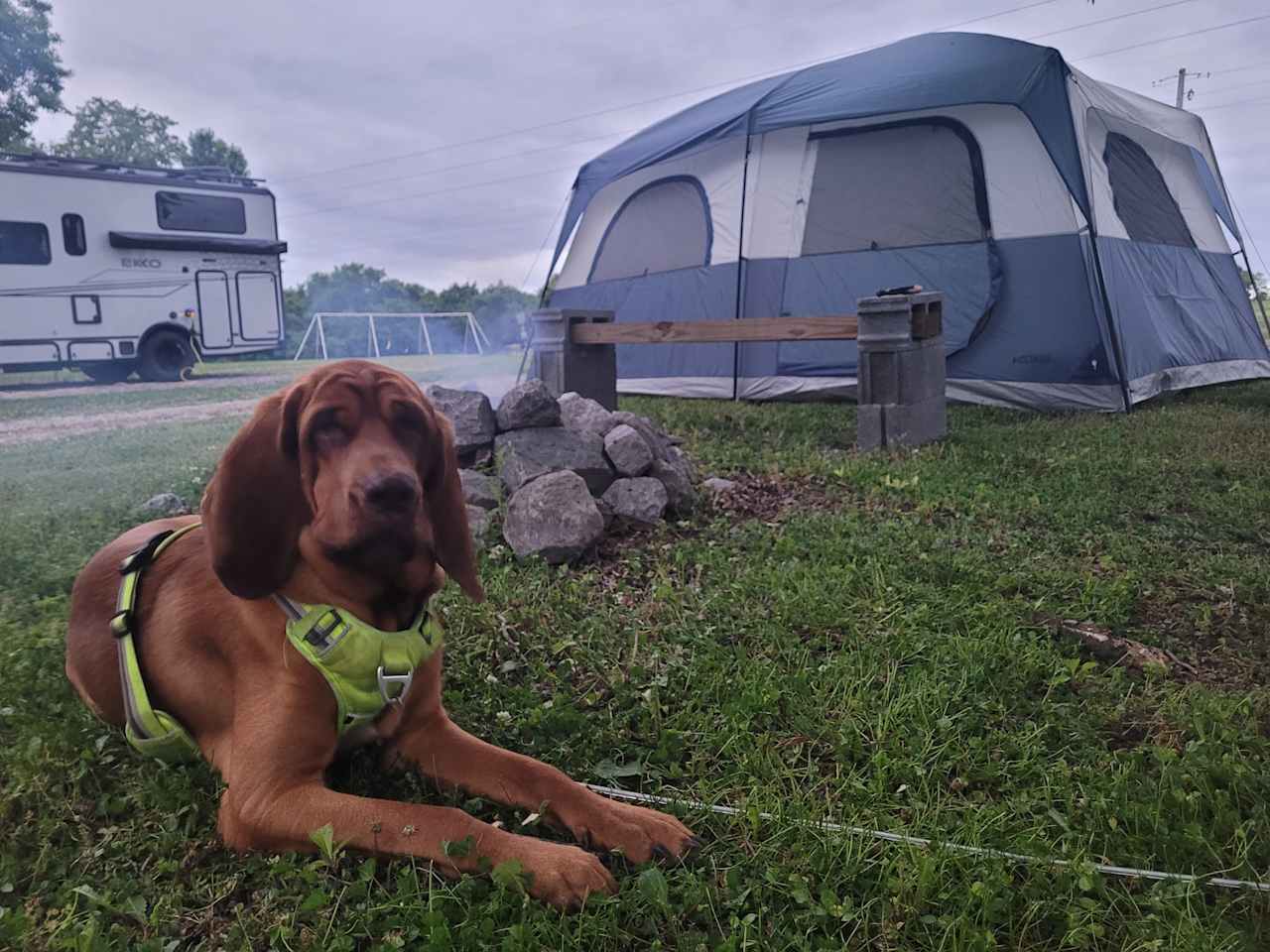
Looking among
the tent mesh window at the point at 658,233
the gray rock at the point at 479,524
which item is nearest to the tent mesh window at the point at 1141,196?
the tent mesh window at the point at 658,233

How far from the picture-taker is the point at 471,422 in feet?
15.2

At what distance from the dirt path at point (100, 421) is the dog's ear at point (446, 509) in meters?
5.92

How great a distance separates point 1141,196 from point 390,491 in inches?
378

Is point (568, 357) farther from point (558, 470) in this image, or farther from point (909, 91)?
point (909, 91)

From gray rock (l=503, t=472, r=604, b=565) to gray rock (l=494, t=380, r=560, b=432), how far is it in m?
0.74

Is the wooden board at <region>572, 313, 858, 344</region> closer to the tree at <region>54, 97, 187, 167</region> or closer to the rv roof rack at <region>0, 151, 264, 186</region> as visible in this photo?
the rv roof rack at <region>0, 151, 264, 186</region>

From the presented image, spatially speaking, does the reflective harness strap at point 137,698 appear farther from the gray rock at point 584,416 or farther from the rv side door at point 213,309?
the rv side door at point 213,309

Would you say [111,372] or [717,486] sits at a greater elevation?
[111,372]

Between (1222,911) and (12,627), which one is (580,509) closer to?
(12,627)

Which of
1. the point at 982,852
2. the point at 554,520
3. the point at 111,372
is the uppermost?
the point at 111,372

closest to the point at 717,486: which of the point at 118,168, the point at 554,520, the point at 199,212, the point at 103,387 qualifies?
the point at 554,520

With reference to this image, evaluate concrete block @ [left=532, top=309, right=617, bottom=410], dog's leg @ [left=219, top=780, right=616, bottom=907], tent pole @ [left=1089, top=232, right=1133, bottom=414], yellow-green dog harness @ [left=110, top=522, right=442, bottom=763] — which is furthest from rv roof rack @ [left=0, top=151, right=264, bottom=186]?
dog's leg @ [left=219, top=780, right=616, bottom=907]

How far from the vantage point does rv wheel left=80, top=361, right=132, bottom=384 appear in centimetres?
1330

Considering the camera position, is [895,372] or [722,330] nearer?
[895,372]
